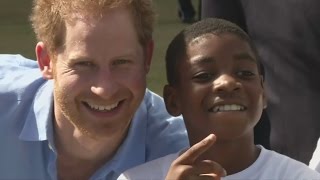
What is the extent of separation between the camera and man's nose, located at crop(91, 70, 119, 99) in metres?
2.45

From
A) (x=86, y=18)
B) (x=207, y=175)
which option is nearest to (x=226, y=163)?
(x=207, y=175)

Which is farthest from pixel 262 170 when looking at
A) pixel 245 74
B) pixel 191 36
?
pixel 191 36

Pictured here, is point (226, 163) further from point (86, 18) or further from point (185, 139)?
point (86, 18)

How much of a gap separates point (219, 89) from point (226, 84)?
2 cm

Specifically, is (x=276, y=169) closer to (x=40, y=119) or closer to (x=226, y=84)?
(x=226, y=84)

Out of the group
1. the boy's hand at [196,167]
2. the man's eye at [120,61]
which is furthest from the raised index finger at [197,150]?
the man's eye at [120,61]

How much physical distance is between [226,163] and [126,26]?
0.52 m

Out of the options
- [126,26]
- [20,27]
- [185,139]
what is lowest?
[20,27]

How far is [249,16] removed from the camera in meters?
2.96

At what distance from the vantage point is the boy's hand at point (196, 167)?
2.18 meters

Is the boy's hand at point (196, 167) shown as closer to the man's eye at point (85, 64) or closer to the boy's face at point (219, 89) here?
the boy's face at point (219, 89)

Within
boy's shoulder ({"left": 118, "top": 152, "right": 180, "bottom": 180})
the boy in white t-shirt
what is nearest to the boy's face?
the boy in white t-shirt

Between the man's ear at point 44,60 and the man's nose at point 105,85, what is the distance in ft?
0.95

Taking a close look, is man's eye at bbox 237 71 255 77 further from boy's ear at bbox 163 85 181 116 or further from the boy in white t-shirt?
boy's ear at bbox 163 85 181 116
